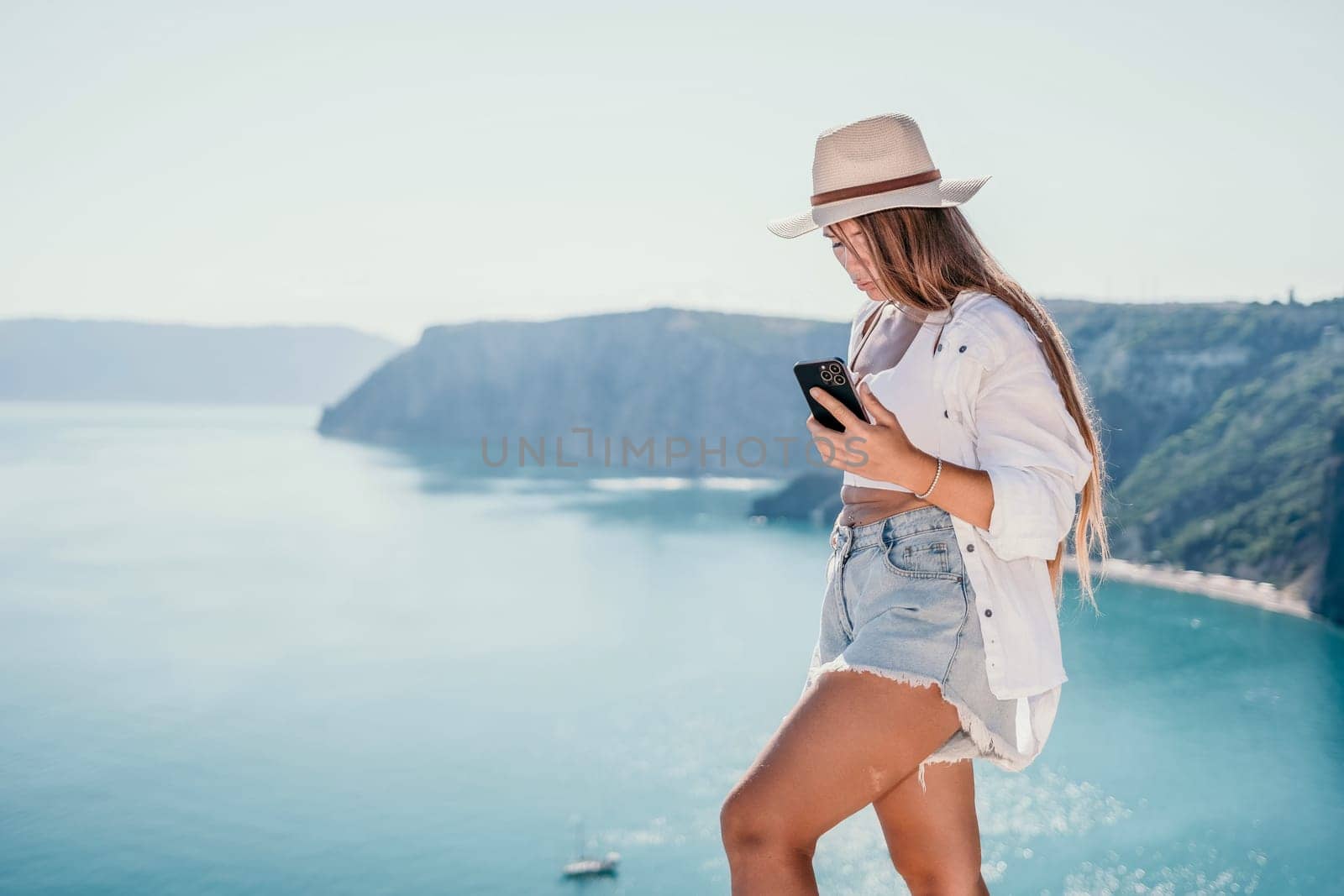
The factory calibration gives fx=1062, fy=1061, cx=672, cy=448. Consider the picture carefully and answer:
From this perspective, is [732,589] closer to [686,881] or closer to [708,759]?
[708,759]

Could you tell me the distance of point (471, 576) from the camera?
209 feet

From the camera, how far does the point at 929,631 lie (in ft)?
5.16

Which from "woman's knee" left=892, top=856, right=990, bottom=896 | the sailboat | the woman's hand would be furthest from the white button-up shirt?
the sailboat

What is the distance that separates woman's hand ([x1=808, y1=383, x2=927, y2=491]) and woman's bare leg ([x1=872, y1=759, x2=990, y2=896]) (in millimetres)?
521

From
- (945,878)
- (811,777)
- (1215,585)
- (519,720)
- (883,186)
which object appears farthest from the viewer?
(1215,585)

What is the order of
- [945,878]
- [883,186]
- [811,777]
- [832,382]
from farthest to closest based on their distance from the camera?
[945,878] → [883,186] → [832,382] → [811,777]

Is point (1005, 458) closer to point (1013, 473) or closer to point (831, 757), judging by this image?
point (1013, 473)

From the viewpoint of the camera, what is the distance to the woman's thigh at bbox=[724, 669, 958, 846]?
146 centimetres

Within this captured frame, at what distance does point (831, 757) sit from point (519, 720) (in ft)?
139

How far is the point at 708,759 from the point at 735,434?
208 feet

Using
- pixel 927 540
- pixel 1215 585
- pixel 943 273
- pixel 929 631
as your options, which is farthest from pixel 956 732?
pixel 1215 585

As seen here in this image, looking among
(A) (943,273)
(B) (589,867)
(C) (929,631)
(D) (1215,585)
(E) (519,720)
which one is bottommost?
(B) (589,867)

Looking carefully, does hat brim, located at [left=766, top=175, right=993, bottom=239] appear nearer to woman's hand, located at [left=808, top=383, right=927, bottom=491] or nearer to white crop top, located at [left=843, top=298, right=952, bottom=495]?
white crop top, located at [left=843, top=298, right=952, bottom=495]

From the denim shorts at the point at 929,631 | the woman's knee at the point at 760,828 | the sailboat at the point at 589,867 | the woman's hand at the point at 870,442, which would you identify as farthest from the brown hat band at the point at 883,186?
the sailboat at the point at 589,867
